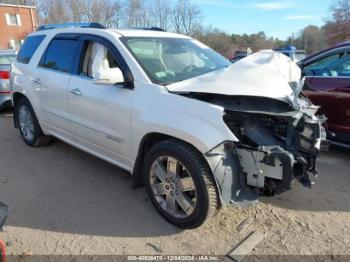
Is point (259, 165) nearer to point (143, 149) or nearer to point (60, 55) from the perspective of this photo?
point (143, 149)

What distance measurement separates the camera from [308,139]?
2.86 m

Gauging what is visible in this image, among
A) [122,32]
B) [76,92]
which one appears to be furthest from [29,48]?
[122,32]

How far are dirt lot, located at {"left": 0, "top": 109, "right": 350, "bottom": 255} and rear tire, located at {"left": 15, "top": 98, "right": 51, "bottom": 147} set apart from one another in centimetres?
85

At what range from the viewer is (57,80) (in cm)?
424

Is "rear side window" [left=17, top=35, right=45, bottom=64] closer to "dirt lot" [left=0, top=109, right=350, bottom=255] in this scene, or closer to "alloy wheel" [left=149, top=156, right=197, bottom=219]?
"dirt lot" [left=0, top=109, right=350, bottom=255]

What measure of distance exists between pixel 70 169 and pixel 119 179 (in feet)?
2.72

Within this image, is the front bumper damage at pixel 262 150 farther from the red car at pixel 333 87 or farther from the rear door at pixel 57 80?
the rear door at pixel 57 80

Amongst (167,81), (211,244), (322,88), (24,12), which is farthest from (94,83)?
(24,12)

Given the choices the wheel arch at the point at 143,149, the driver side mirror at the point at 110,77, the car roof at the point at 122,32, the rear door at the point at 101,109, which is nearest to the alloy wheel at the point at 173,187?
the wheel arch at the point at 143,149

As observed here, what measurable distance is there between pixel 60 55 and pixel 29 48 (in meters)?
1.16

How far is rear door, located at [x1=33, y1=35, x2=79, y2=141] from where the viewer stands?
415 centimetres

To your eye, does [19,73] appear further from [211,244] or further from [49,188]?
[211,244]

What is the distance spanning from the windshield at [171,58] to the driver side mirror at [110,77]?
264 mm

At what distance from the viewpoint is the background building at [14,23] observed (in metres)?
42.0
